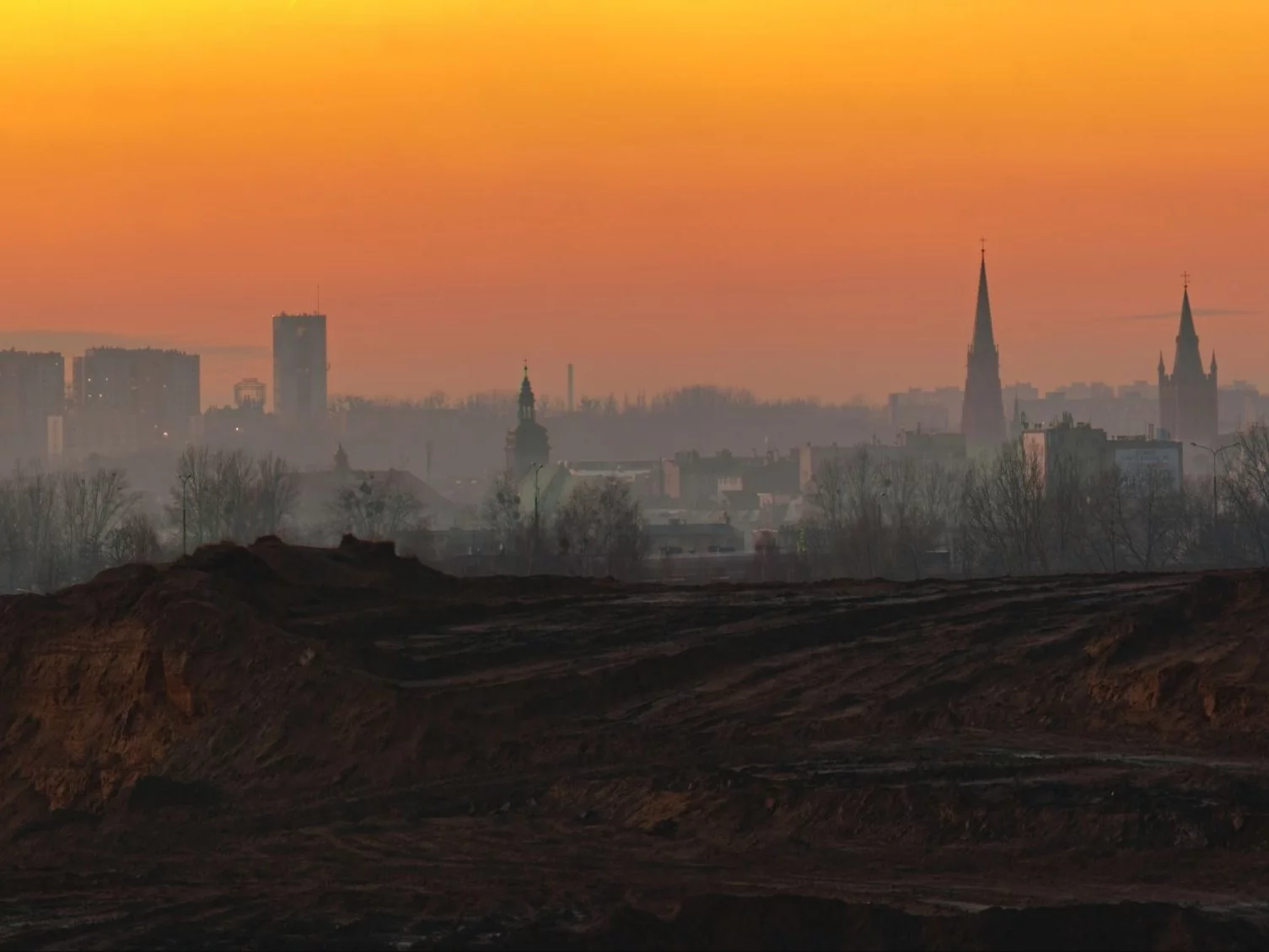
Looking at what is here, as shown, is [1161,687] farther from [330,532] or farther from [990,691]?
[330,532]

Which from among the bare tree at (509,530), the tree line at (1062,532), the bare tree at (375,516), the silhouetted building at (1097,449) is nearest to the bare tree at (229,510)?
the bare tree at (375,516)

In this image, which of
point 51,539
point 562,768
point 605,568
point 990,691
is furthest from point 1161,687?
point 51,539

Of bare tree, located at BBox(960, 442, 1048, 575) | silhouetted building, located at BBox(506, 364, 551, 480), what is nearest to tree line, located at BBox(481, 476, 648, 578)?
bare tree, located at BBox(960, 442, 1048, 575)

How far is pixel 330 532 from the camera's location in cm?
11819

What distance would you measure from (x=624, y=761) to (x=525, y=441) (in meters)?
167

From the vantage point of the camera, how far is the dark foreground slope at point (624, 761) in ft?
47.8

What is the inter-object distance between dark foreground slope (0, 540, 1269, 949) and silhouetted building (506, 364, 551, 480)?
500 feet

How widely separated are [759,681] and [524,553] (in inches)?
2284

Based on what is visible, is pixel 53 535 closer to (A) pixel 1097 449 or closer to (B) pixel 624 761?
(A) pixel 1097 449

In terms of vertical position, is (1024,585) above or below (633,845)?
above

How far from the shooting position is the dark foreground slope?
574 inches

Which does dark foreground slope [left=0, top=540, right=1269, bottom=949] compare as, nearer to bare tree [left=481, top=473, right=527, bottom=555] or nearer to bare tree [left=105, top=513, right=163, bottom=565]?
bare tree [left=105, top=513, right=163, bottom=565]

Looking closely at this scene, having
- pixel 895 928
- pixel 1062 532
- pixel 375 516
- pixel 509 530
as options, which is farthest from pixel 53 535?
pixel 895 928

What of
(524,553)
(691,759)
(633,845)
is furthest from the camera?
(524,553)
